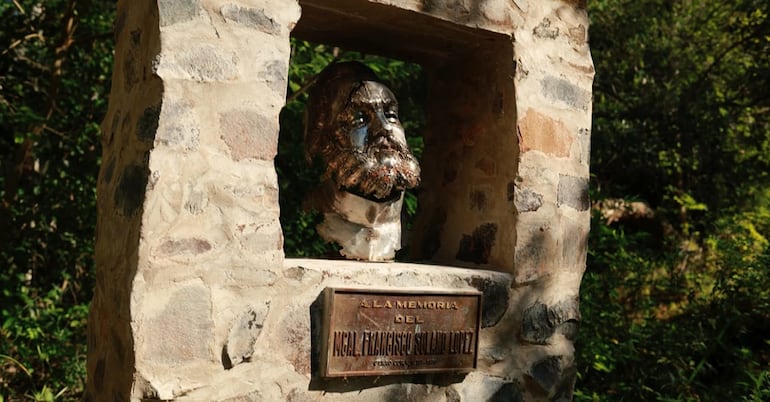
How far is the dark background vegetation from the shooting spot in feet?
14.0

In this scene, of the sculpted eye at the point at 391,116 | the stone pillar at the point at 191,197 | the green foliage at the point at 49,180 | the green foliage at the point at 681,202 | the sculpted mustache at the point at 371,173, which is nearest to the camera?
the stone pillar at the point at 191,197

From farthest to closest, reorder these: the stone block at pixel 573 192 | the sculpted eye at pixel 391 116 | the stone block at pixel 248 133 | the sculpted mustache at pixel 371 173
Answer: the stone block at pixel 573 192 → the sculpted eye at pixel 391 116 → the sculpted mustache at pixel 371 173 → the stone block at pixel 248 133

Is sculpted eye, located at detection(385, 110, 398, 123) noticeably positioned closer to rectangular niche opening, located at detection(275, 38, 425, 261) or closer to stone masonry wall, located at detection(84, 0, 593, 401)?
stone masonry wall, located at detection(84, 0, 593, 401)

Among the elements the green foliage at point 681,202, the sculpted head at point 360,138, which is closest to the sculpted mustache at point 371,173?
the sculpted head at point 360,138

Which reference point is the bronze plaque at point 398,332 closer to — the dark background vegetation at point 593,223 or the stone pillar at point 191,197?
the stone pillar at point 191,197

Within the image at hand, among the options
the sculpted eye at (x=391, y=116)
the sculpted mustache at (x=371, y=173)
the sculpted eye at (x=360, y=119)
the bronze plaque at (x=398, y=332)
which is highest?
the sculpted eye at (x=391, y=116)

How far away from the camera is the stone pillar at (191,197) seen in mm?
1984

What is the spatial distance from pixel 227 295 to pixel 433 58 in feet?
4.98

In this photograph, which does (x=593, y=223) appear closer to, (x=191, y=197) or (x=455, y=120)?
(x=455, y=120)

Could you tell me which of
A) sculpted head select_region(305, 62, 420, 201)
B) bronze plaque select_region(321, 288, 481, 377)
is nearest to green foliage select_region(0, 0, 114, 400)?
sculpted head select_region(305, 62, 420, 201)

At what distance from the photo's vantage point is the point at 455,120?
308 cm

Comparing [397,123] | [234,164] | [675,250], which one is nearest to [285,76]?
[234,164]

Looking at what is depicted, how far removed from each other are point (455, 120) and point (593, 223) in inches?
85.8

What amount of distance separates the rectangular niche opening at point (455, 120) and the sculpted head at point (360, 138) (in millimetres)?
243
